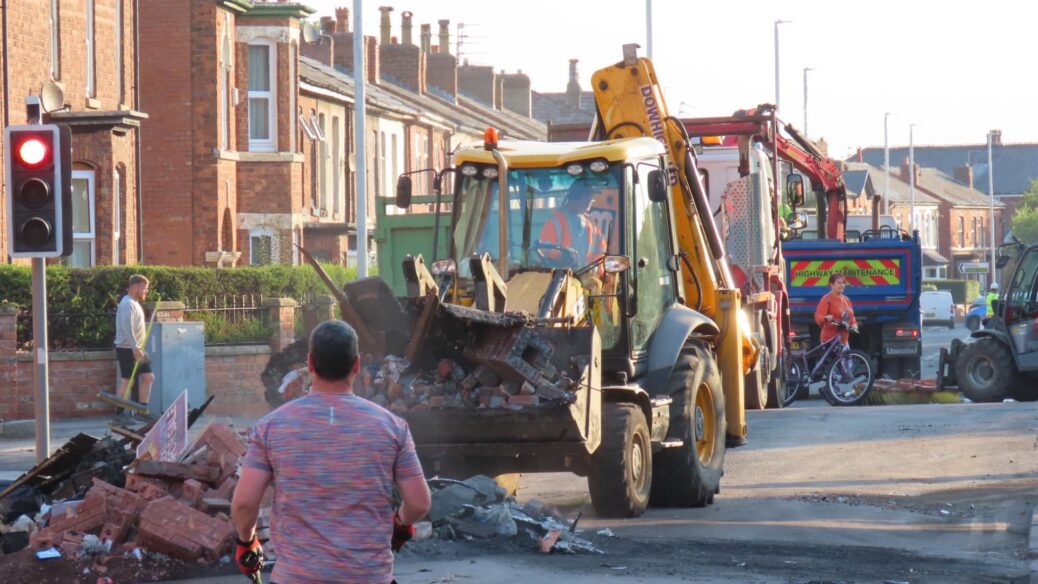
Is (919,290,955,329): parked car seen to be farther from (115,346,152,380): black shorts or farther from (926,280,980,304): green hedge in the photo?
(115,346,152,380): black shorts

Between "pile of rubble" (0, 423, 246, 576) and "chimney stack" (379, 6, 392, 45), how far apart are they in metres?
53.5

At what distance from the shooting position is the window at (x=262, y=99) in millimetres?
37031

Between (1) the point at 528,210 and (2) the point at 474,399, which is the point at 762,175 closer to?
(1) the point at 528,210

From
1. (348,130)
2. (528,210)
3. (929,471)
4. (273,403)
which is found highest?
(348,130)

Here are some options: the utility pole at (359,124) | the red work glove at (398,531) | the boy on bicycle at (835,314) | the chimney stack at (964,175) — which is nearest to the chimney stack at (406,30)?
the utility pole at (359,124)

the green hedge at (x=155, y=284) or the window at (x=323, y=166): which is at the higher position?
the window at (x=323, y=166)

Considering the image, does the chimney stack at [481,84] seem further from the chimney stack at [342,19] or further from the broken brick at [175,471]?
the broken brick at [175,471]

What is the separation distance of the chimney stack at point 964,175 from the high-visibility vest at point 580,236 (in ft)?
379

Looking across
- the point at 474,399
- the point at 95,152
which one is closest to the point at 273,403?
the point at 474,399

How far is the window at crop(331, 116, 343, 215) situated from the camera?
4456cm

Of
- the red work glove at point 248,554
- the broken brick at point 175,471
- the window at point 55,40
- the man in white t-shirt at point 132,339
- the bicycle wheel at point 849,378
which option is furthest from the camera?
the window at point 55,40

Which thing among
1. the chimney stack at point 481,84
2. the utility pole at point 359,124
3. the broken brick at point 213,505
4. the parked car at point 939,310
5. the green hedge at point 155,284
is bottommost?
the parked car at point 939,310

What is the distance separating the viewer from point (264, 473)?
5309mm

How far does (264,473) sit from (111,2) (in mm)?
25490
